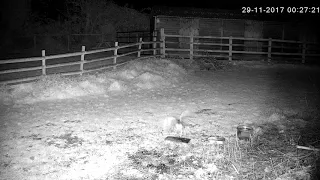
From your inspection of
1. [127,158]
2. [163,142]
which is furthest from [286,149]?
[127,158]

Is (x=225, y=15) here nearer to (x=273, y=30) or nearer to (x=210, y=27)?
(x=210, y=27)

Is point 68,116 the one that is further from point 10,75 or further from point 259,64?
point 259,64

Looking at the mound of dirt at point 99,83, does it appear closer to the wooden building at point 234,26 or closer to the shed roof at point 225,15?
the shed roof at point 225,15

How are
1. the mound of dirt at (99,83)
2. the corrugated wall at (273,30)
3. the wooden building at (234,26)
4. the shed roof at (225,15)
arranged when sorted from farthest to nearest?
1. the corrugated wall at (273,30)
2. the wooden building at (234,26)
3. the shed roof at (225,15)
4. the mound of dirt at (99,83)

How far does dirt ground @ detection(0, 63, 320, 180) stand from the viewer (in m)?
4.85

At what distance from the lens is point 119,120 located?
23.4ft

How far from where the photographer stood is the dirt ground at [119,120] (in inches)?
191

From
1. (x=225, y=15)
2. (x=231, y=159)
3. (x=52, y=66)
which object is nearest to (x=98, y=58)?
(x=52, y=66)

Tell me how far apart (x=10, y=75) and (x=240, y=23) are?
1586cm

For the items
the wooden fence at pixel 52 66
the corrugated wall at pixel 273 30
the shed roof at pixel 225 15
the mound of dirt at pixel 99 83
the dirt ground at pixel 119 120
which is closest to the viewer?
the dirt ground at pixel 119 120

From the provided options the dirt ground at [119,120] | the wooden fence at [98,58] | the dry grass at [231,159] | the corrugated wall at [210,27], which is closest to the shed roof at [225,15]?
the corrugated wall at [210,27]

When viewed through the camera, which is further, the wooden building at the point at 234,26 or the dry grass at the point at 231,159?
the wooden building at the point at 234,26

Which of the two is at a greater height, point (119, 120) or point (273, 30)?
point (273, 30)

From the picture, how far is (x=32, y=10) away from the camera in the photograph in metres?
30.6
